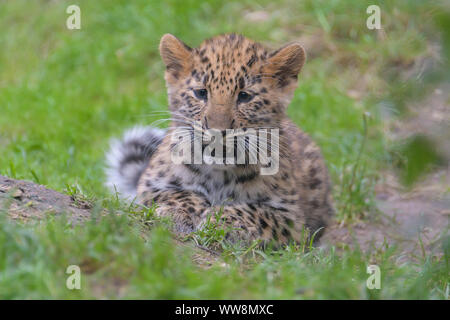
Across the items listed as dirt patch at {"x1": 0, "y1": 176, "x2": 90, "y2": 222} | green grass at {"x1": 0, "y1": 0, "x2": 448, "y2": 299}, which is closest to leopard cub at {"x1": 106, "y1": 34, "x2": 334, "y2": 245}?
green grass at {"x1": 0, "y1": 0, "x2": 448, "y2": 299}

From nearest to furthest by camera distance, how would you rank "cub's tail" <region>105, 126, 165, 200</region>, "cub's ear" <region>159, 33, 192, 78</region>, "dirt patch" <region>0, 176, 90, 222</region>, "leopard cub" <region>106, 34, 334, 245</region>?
"dirt patch" <region>0, 176, 90, 222</region>
"leopard cub" <region>106, 34, 334, 245</region>
"cub's ear" <region>159, 33, 192, 78</region>
"cub's tail" <region>105, 126, 165, 200</region>

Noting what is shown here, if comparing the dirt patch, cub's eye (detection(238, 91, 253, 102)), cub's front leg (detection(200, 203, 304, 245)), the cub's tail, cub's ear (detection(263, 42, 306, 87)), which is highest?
cub's ear (detection(263, 42, 306, 87))

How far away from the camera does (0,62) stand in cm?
1169

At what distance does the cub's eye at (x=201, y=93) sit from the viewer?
6149 mm

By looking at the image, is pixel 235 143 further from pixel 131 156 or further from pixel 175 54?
pixel 131 156

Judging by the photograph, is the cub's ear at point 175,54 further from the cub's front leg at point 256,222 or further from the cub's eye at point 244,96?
the cub's front leg at point 256,222

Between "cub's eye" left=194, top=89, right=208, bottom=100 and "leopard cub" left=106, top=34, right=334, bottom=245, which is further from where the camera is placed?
"cub's eye" left=194, top=89, right=208, bottom=100

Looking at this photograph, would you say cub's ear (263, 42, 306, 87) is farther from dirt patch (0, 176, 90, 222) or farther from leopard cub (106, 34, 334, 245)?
dirt patch (0, 176, 90, 222)

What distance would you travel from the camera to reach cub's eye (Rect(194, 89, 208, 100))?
20.2ft

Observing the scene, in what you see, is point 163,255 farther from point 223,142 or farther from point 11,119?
point 11,119

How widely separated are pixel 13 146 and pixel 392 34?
6.53 m

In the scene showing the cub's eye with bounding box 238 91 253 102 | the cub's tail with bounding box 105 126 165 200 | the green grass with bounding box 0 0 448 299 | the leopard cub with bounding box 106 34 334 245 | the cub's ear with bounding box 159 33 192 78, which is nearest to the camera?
the green grass with bounding box 0 0 448 299

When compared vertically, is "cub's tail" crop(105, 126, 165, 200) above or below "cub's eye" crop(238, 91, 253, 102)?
below

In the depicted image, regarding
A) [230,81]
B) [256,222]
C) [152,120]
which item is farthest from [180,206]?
[152,120]
